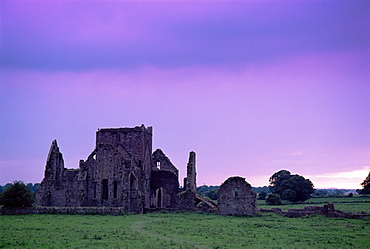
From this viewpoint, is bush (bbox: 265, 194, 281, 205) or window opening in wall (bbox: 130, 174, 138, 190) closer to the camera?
window opening in wall (bbox: 130, 174, 138, 190)

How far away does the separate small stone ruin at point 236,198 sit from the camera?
46812 millimetres

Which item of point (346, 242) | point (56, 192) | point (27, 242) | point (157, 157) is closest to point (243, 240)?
point (346, 242)

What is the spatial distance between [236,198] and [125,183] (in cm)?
1372

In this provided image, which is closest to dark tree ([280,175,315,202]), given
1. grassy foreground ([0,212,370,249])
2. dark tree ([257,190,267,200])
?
dark tree ([257,190,267,200])

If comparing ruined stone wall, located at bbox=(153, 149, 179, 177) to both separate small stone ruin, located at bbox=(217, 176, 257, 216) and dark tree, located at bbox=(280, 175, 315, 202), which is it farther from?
dark tree, located at bbox=(280, 175, 315, 202)

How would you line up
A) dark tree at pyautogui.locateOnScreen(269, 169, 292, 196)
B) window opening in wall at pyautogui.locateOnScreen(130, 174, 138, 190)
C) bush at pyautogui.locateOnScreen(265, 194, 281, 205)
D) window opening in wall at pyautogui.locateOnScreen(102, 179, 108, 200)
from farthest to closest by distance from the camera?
dark tree at pyautogui.locateOnScreen(269, 169, 292, 196)
bush at pyautogui.locateOnScreen(265, 194, 281, 205)
window opening in wall at pyautogui.locateOnScreen(102, 179, 108, 200)
window opening in wall at pyautogui.locateOnScreen(130, 174, 138, 190)

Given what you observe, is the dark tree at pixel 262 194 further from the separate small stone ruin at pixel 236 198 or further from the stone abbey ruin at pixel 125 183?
the separate small stone ruin at pixel 236 198

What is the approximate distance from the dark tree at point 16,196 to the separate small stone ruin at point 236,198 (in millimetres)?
21892

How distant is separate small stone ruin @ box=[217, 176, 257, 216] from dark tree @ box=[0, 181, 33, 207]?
2189 centimetres

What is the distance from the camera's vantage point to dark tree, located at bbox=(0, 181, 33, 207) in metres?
43.3

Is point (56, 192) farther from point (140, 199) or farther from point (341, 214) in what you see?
point (341, 214)

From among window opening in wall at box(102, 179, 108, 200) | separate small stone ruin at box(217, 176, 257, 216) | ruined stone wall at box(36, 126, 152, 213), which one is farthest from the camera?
window opening in wall at box(102, 179, 108, 200)

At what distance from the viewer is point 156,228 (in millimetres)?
31719

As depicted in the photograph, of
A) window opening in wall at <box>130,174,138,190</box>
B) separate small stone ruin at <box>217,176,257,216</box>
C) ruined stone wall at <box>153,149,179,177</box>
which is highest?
ruined stone wall at <box>153,149,179,177</box>
